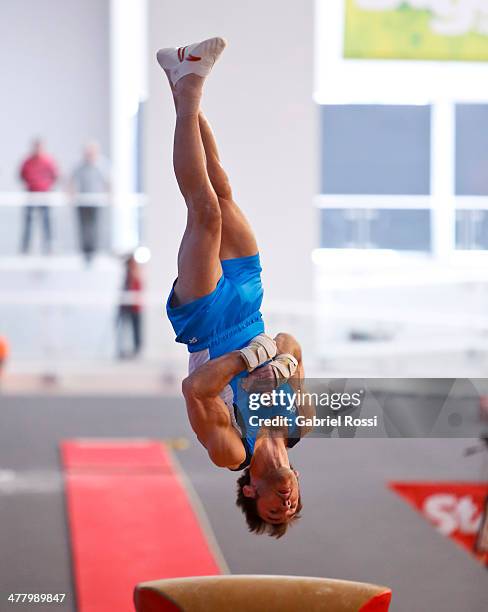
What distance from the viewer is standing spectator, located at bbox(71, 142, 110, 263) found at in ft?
24.2

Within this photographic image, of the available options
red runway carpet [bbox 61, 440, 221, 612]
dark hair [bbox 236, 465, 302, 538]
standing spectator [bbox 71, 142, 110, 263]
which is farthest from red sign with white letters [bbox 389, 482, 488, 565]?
standing spectator [bbox 71, 142, 110, 263]

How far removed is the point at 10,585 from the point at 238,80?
91.0 inches

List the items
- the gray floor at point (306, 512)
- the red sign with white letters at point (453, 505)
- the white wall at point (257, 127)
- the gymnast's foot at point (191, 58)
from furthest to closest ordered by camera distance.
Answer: the red sign with white letters at point (453, 505) < the gray floor at point (306, 512) < the white wall at point (257, 127) < the gymnast's foot at point (191, 58)

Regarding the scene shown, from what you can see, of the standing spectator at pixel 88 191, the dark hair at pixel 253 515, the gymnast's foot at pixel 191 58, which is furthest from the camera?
the standing spectator at pixel 88 191

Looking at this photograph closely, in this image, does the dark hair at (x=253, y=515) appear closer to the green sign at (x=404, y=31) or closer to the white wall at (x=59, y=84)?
the green sign at (x=404, y=31)

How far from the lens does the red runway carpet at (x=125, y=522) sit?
4969 millimetres

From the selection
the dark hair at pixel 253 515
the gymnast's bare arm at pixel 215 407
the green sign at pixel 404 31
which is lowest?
the dark hair at pixel 253 515

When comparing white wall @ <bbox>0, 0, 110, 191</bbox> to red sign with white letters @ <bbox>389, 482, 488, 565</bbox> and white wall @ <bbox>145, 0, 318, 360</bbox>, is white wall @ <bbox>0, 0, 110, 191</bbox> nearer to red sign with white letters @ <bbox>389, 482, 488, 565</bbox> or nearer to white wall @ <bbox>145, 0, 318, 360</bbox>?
white wall @ <bbox>145, 0, 318, 360</bbox>

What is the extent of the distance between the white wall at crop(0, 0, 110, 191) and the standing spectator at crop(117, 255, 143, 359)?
2.91 m

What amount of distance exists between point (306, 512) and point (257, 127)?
2135mm

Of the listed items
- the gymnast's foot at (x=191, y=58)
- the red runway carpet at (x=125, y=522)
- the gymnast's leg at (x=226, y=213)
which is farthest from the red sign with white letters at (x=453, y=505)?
the gymnast's foot at (x=191, y=58)

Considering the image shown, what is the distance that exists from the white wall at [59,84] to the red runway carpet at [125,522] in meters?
3.40

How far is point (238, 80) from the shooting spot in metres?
4.51

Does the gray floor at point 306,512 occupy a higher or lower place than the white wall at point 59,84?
lower
